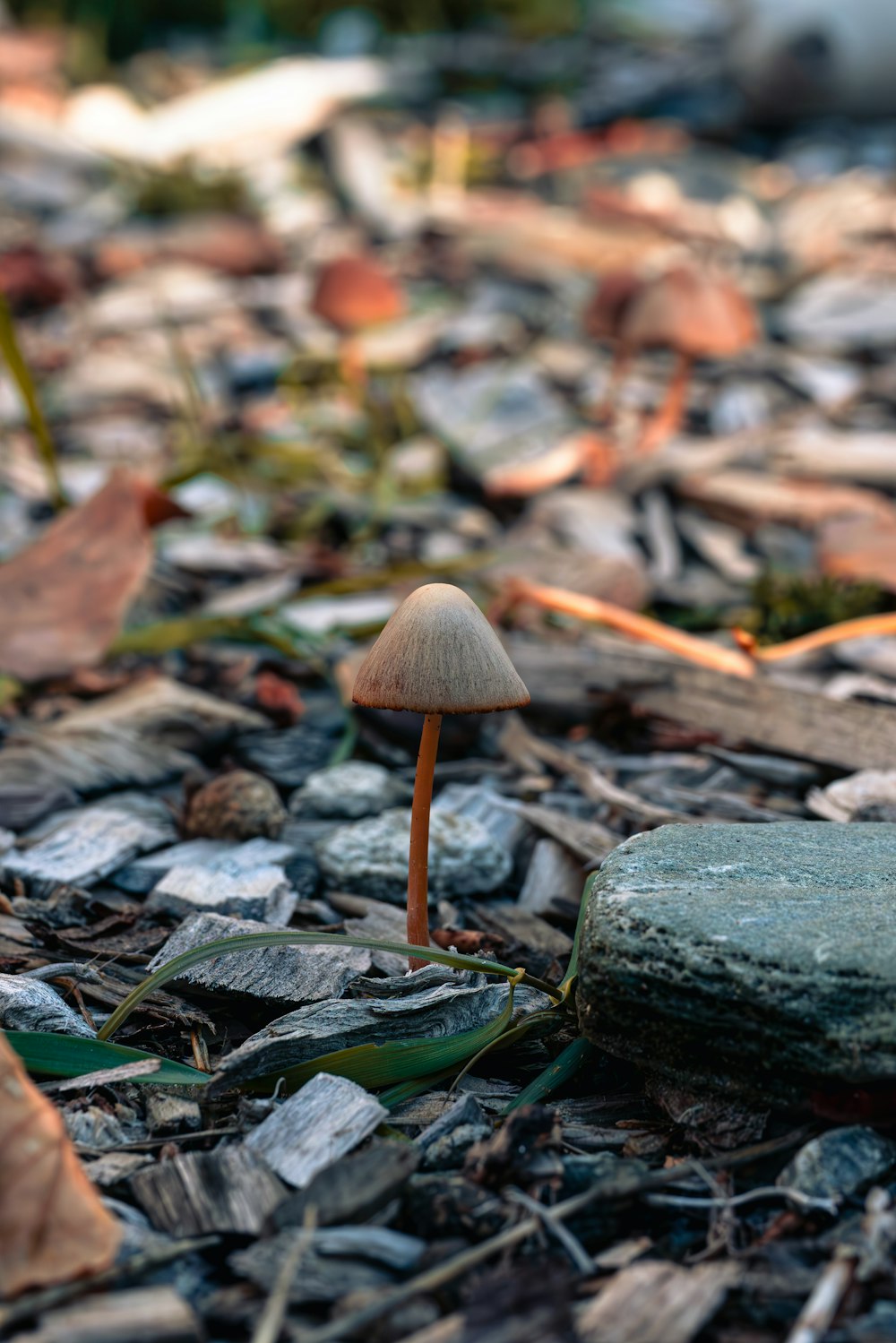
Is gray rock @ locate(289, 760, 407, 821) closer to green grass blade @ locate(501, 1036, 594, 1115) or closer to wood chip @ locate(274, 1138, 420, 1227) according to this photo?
green grass blade @ locate(501, 1036, 594, 1115)

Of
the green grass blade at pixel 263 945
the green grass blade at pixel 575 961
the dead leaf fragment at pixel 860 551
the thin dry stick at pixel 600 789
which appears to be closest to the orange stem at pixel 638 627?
the thin dry stick at pixel 600 789

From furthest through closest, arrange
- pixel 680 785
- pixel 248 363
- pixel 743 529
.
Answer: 1. pixel 248 363
2. pixel 743 529
3. pixel 680 785

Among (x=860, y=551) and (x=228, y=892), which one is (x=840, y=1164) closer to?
(x=228, y=892)

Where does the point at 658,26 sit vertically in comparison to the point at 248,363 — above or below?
above

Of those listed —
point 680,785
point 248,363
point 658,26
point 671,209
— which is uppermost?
point 658,26

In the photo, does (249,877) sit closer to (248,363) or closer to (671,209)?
(248,363)

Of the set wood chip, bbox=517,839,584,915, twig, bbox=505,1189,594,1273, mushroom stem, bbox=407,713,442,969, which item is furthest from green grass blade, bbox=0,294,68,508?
twig, bbox=505,1189,594,1273

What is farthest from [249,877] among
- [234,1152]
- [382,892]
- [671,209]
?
[671,209]
